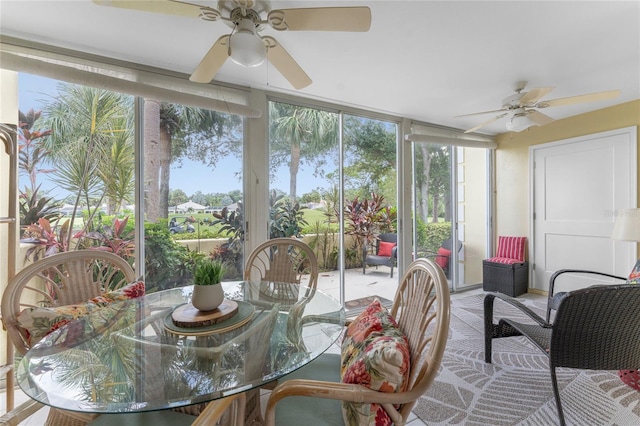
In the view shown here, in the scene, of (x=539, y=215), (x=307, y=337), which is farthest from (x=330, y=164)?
(x=539, y=215)

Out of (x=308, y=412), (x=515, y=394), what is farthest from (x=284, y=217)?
(x=515, y=394)

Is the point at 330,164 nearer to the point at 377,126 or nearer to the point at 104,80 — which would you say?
the point at 377,126

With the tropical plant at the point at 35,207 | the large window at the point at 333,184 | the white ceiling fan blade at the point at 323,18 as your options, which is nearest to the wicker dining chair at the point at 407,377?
the white ceiling fan blade at the point at 323,18

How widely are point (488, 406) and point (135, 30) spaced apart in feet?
11.1

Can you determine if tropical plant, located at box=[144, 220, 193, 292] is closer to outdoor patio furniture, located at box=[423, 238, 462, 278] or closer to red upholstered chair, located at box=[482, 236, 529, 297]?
outdoor patio furniture, located at box=[423, 238, 462, 278]

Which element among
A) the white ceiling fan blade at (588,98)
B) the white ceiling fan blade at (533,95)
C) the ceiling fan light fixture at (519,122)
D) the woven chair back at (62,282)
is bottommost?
the woven chair back at (62,282)

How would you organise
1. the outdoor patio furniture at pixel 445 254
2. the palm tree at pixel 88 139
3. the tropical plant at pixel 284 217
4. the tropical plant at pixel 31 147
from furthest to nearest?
the outdoor patio furniture at pixel 445 254, the tropical plant at pixel 284 217, the palm tree at pixel 88 139, the tropical plant at pixel 31 147

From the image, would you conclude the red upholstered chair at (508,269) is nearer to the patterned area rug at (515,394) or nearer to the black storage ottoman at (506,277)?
the black storage ottoman at (506,277)

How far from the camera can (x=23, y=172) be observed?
2.11 m

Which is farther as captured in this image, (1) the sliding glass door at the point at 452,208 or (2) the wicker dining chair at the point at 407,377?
(1) the sliding glass door at the point at 452,208

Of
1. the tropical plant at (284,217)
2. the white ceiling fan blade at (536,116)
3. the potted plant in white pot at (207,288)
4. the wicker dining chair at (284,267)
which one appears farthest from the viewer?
the tropical plant at (284,217)

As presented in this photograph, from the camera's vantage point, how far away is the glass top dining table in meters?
0.86

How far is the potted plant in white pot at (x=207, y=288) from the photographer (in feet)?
4.23

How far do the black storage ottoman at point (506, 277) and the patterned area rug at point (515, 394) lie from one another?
67.1 inches
